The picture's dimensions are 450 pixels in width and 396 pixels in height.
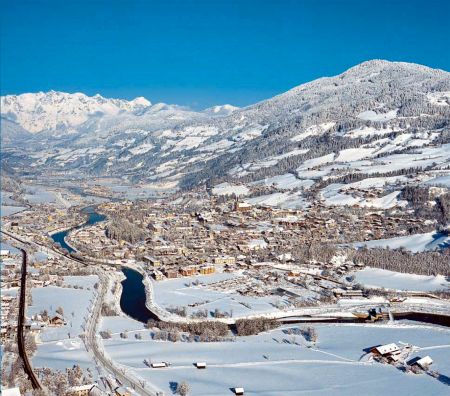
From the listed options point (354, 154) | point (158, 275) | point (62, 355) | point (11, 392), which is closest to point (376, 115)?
point (354, 154)

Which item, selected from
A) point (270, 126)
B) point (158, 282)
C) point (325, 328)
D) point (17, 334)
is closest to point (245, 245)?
point (158, 282)

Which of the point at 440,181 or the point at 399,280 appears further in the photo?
the point at 440,181

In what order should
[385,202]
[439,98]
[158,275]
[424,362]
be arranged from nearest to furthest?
[424,362] < [158,275] < [385,202] < [439,98]

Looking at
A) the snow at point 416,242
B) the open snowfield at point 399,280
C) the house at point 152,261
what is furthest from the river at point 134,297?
the snow at point 416,242

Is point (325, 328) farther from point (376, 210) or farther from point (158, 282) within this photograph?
point (376, 210)

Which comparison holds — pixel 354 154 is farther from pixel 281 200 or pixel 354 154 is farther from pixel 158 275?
pixel 158 275

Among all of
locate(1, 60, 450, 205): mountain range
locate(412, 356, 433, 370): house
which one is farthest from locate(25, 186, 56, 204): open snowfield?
locate(412, 356, 433, 370): house
